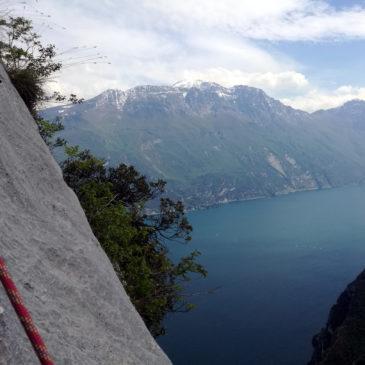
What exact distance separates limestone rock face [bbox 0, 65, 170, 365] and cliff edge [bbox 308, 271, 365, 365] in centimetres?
8836

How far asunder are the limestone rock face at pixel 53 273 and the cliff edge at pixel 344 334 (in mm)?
88357

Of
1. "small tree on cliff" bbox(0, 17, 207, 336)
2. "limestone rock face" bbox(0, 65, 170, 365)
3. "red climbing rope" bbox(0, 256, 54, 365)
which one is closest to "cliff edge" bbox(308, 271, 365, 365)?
"small tree on cliff" bbox(0, 17, 207, 336)

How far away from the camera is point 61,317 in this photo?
18.3ft

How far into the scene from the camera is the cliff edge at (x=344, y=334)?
295 ft

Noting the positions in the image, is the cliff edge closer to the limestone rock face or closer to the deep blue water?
the deep blue water

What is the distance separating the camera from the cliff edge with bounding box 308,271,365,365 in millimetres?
90062

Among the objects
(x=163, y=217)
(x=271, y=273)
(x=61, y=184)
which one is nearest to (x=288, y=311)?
(x=271, y=273)

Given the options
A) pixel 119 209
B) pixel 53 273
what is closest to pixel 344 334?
pixel 119 209

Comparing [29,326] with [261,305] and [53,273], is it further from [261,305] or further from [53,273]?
[261,305]

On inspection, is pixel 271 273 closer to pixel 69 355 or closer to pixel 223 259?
A: pixel 223 259

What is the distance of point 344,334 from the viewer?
9912cm

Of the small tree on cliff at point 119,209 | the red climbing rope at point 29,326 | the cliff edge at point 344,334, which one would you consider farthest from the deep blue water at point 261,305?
the red climbing rope at point 29,326

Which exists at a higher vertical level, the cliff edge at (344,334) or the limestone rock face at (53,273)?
the limestone rock face at (53,273)

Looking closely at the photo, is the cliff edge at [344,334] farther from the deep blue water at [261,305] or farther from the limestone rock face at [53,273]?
the limestone rock face at [53,273]
